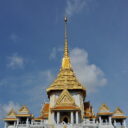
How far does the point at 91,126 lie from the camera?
3581cm

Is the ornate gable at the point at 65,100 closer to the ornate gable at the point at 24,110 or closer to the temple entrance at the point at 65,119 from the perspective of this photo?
the temple entrance at the point at 65,119

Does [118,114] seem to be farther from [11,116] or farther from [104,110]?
[11,116]

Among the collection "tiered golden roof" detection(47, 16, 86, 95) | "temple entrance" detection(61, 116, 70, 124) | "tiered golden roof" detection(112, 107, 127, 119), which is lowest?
"temple entrance" detection(61, 116, 70, 124)

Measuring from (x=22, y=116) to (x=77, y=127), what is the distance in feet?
25.9

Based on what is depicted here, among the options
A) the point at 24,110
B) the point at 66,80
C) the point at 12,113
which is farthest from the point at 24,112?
the point at 66,80

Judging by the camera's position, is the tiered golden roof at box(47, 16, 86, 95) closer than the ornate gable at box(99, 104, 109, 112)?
No

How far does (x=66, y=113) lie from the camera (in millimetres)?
39719

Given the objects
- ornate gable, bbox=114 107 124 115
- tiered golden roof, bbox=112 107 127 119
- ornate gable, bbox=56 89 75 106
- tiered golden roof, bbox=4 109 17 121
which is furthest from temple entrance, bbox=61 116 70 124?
ornate gable, bbox=114 107 124 115

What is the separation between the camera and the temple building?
3694cm

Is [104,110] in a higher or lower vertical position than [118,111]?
lower

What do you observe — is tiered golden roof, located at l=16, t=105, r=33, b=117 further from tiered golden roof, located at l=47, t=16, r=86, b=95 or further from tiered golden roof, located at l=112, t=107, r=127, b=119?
tiered golden roof, located at l=112, t=107, r=127, b=119

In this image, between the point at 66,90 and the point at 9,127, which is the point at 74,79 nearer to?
the point at 66,90

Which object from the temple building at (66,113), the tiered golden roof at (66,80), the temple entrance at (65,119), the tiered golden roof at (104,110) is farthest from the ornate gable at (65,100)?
the tiered golden roof at (104,110)

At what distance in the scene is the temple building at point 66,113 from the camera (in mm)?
36938
